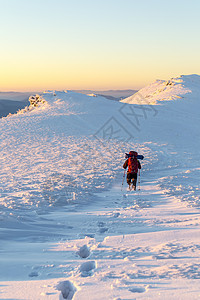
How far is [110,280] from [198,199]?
6.06 m

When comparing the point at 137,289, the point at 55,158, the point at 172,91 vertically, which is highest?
the point at 172,91

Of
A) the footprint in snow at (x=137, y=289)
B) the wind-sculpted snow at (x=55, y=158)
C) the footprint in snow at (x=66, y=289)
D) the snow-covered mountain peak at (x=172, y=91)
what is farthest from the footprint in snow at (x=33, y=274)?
the snow-covered mountain peak at (x=172, y=91)

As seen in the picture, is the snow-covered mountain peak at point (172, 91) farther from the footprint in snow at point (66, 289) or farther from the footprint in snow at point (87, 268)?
the footprint in snow at point (66, 289)

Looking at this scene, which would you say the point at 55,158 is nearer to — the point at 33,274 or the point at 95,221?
the point at 95,221

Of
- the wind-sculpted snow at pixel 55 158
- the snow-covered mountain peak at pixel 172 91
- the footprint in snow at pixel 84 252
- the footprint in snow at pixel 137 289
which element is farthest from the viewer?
the snow-covered mountain peak at pixel 172 91

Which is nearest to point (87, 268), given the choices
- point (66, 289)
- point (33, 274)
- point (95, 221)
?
point (66, 289)

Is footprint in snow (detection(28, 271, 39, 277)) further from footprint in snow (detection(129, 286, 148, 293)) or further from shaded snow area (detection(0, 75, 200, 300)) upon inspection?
footprint in snow (detection(129, 286, 148, 293))

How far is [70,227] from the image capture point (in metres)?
6.43

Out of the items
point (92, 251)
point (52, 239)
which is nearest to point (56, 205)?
point (52, 239)

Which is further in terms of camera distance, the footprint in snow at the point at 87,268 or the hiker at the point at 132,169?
the hiker at the point at 132,169

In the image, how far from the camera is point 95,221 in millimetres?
6875

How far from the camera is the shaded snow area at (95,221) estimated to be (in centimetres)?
356

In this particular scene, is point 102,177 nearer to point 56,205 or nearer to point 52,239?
point 56,205

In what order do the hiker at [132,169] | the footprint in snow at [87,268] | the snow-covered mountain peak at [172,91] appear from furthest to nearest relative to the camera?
the snow-covered mountain peak at [172,91], the hiker at [132,169], the footprint in snow at [87,268]
